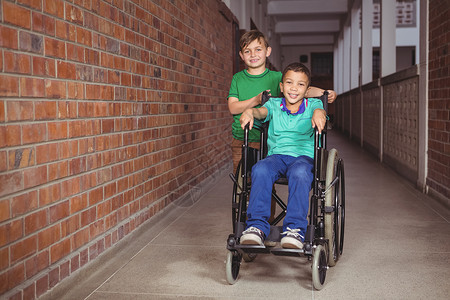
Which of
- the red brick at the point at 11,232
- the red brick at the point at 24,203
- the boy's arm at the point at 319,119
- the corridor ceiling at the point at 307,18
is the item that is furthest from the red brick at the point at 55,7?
the corridor ceiling at the point at 307,18

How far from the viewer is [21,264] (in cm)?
186

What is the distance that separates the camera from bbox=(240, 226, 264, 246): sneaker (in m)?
2.12

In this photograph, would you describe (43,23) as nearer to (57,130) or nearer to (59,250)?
(57,130)

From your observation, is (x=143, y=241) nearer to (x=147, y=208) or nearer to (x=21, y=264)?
(x=147, y=208)

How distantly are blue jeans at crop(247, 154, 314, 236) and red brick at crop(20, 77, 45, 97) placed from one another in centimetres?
97

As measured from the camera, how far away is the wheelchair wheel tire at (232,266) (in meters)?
2.23

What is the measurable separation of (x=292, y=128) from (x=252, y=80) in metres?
0.46

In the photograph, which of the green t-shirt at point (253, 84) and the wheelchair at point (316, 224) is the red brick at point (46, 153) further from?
the green t-shirt at point (253, 84)

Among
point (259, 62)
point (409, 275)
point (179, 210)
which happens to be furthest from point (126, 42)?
point (409, 275)

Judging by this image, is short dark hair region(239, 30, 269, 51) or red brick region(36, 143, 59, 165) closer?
red brick region(36, 143, 59, 165)

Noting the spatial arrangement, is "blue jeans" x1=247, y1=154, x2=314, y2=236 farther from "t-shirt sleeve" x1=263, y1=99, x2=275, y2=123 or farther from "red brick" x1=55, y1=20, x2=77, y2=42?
"red brick" x1=55, y1=20, x2=77, y2=42

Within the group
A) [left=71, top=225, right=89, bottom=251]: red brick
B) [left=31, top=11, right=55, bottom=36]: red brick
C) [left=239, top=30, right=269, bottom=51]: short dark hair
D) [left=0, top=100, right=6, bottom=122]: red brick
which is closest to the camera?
[left=0, top=100, right=6, bottom=122]: red brick

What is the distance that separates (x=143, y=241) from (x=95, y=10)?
1.34m

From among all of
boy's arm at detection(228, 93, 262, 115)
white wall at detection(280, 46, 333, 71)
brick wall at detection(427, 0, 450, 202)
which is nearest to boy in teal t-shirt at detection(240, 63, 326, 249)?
boy's arm at detection(228, 93, 262, 115)
